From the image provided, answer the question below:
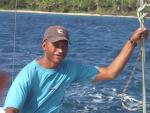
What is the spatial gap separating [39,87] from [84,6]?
12564cm

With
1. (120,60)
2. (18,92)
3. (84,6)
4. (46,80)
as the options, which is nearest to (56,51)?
(46,80)

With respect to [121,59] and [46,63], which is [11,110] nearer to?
[46,63]

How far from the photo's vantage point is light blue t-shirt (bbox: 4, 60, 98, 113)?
14.1 feet

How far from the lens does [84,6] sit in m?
130

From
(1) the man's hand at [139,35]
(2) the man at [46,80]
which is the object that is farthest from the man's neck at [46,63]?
(1) the man's hand at [139,35]

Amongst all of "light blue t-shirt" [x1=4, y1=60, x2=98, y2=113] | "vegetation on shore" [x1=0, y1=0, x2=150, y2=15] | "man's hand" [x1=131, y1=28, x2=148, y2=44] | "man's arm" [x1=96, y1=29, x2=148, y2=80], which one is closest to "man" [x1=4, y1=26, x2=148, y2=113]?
"light blue t-shirt" [x1=4, y1=60, x2=98, y2=113]

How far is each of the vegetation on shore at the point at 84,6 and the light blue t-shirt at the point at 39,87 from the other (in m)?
119

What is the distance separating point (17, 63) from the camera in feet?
70.5

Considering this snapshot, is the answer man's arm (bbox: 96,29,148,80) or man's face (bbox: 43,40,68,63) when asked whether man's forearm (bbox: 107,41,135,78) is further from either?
man's face (bbox: 43,40,68,63)

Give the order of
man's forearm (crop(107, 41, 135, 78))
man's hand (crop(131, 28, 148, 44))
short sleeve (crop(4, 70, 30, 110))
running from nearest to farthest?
1. short sleeve (crop(4, 70, 30, 110))
2. man's hand (crop(131, 28, 148, 44))
3. man's forearm (crop(107, 41, 135, 78))

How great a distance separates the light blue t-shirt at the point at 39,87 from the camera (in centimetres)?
429

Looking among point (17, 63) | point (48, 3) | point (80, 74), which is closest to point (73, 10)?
point (48, 3)

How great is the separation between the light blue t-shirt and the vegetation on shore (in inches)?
4695

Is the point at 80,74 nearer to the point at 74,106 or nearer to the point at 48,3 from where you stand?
the point at 74,106
